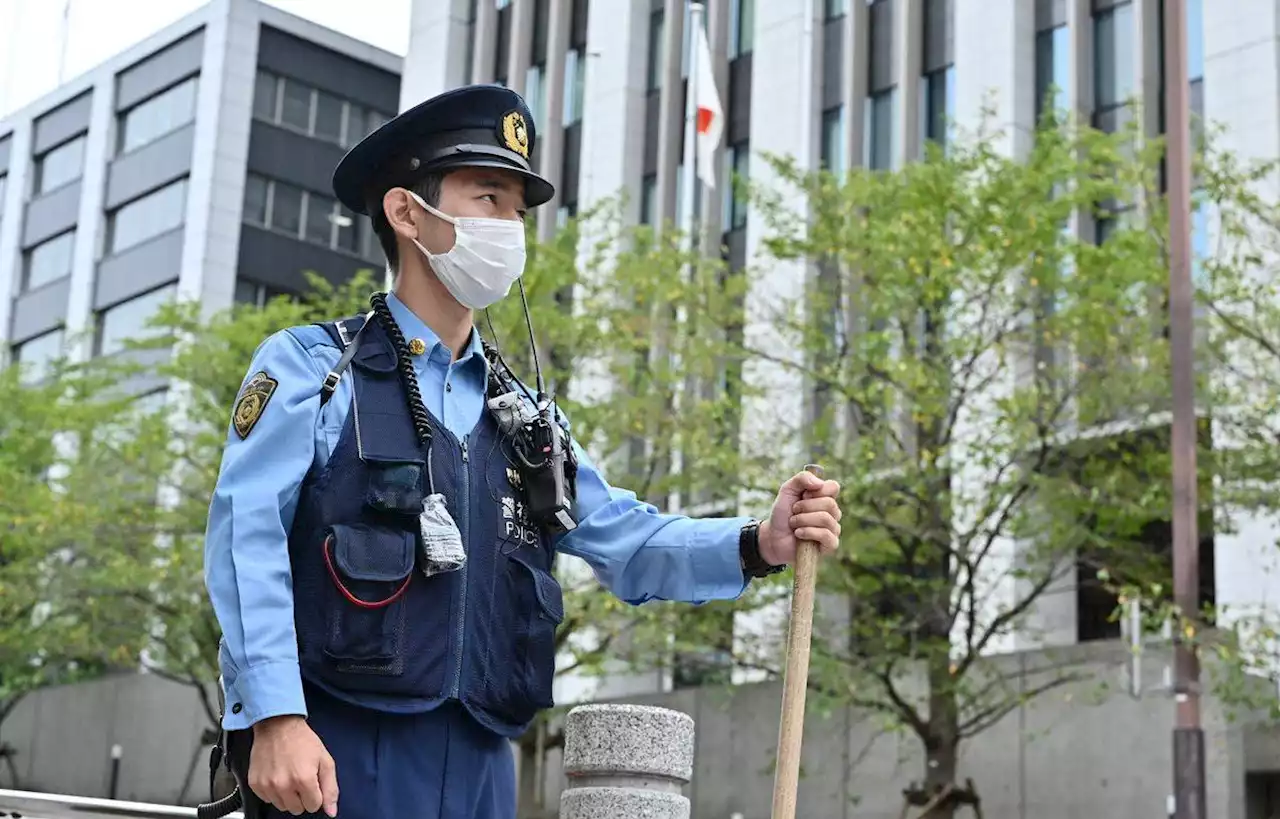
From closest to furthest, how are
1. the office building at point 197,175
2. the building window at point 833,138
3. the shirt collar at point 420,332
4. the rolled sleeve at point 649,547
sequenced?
the shirt collar at point 420,332
the rolled sleeve at point 649,547
the building window at point 833,138
the office building at point 197,175

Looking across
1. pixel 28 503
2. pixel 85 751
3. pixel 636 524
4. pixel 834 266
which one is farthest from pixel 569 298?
pixel 636 524

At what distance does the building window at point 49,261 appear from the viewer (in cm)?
5038

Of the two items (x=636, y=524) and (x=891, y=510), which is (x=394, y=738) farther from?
(x=891, y=510)

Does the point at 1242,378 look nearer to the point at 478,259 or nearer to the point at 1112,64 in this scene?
the point at 1112,64

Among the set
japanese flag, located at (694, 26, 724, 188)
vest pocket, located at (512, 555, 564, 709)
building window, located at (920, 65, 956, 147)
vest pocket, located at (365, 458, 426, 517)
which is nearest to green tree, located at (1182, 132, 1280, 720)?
japanese flag, located at (694, 26, 724, 188)

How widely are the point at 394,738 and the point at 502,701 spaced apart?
226 mm

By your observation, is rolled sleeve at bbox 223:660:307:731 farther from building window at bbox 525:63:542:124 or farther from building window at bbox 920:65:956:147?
building window at bbox 525:63:542:124

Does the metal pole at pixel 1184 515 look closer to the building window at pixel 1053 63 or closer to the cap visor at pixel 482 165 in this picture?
the building window at pixel 1053 63

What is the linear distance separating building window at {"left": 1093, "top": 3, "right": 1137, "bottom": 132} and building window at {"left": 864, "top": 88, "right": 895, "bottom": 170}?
3.74m

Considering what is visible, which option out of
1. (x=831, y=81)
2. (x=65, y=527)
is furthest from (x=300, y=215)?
(x=65, y=527)

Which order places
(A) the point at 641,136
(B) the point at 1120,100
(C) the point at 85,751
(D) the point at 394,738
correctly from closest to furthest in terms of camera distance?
(D) the point at 394,738, (B) the point at 1120,100, (A) the point at 641,136, (C) the point at 85,751

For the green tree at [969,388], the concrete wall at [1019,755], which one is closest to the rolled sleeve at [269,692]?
the green tree at [969,388]

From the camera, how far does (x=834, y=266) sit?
70.6 feet

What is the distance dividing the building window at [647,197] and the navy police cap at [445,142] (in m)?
30.5
